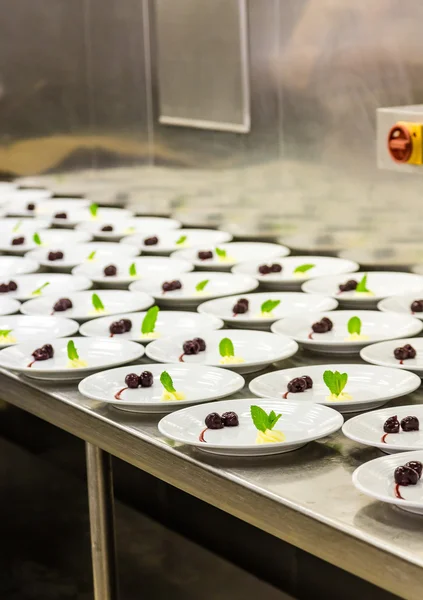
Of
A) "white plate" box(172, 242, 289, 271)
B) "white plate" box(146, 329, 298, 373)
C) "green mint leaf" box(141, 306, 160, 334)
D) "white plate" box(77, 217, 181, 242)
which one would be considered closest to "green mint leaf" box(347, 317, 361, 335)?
"white plate" box(146, 329, 298, 373)

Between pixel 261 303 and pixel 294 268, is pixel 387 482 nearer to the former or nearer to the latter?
pixel 261 303

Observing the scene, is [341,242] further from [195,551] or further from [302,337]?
[195,551]

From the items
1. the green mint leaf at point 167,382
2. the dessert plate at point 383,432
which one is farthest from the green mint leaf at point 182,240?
the dessert plate at point 383,432

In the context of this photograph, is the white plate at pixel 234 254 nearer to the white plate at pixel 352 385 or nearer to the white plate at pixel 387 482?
the white plate at pixel 352 385

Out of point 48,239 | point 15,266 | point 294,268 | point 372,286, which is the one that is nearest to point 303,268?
point 294,268

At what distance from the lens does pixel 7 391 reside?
1.98 m

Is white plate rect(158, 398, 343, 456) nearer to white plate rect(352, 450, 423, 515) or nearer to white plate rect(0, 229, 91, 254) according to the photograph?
white plate rect(352, 450, 423, 515)

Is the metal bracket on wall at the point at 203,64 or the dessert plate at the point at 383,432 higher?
the metal bracket on wall at the point at 203,64

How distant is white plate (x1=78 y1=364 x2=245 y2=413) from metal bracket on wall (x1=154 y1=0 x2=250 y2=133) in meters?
1.31

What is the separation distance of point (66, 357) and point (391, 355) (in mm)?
622

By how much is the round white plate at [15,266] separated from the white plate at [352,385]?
1202mm

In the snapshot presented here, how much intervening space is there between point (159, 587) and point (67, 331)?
82cm

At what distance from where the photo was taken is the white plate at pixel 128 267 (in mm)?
2607

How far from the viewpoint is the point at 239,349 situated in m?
1.95
